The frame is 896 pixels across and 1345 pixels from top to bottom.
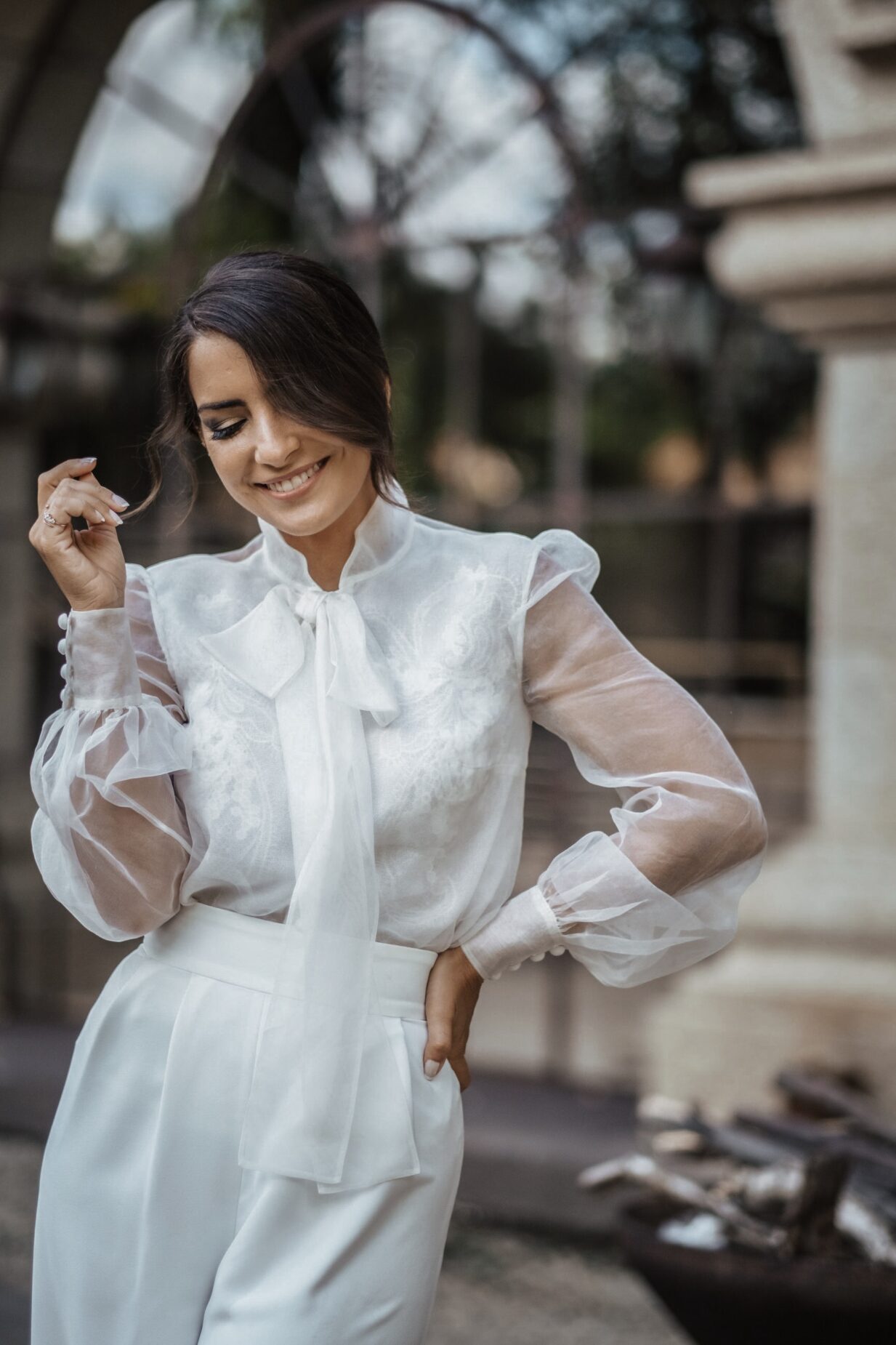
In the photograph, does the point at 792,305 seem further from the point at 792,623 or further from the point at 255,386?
the point at 792,623

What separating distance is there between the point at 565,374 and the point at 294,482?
4605 millimetres

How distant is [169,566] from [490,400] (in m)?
5.95

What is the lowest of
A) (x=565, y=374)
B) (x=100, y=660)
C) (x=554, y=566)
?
(x=100, y=660)

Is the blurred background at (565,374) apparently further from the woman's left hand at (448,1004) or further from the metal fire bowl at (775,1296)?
the woman's left hand at (448,1004)

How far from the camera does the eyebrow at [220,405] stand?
5.44 feet

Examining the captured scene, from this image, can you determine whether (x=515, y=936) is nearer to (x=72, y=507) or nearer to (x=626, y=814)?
(x=626, y=814)

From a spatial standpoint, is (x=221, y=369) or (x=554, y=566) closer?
(x=221, y=369)

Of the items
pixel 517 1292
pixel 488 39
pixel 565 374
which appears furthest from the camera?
pixel 565 374

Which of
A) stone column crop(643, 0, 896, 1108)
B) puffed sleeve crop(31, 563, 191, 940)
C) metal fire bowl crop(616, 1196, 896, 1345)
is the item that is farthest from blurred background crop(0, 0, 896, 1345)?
puffed sleeve crop(31, 563, 191, 940)

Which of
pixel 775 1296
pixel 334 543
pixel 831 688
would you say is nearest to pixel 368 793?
pixel 334 543

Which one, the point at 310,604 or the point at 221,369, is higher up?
the point at 221,369

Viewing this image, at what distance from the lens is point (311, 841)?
167 centimetres

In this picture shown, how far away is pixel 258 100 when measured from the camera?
20.5 ft

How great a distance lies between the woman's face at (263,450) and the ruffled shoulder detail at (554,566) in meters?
0.22
